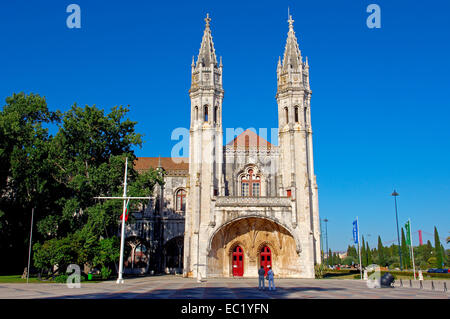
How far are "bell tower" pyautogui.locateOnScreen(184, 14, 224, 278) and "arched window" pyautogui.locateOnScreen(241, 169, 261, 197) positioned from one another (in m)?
2.60

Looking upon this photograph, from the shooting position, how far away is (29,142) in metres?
30.5

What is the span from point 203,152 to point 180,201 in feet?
30.0

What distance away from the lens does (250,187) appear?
36.7 m

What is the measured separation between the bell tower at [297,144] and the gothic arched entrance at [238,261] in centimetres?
555

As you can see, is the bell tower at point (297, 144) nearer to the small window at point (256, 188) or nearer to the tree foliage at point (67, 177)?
the small window at point (256, 188)

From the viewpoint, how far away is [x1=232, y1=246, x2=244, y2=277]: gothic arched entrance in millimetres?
33719

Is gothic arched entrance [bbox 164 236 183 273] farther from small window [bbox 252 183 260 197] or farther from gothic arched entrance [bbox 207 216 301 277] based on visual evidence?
small window [bbox 252 183 260 197]

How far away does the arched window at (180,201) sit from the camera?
4181cm

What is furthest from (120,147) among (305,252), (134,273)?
(305,252)

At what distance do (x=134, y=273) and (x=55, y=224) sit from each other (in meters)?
13.8

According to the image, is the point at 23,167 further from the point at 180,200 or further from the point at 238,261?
the point at 238,261

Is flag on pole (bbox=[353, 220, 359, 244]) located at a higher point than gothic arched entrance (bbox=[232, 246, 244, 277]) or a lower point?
higher

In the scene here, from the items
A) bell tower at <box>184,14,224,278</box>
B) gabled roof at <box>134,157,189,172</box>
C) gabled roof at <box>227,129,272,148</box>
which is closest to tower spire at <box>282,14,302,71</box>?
bell tower at <box>184,14,224,278</box>

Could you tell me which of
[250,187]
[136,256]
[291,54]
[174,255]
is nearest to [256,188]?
[250,187]
